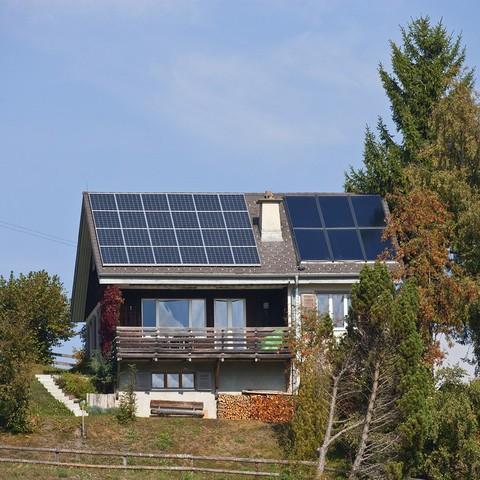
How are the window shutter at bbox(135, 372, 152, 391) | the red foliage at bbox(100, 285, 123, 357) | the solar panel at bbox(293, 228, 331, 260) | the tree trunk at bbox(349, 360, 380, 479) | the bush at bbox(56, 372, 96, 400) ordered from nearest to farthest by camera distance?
the tree trunk at bbox(349, 360, 380, 479) < the bush at bbox(56, 372, 96, 400) < the window shutter at bbox(135, 372, 152, 391) < the red foliage at bbox(100, 285, 123, 357) < the solar panel at bbox(293, 228, 331, 260)

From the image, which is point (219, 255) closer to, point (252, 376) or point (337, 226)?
point (252, 376)

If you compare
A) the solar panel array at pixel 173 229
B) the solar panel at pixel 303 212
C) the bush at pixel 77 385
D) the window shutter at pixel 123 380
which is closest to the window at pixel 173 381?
the window shutter at pixel 123 380

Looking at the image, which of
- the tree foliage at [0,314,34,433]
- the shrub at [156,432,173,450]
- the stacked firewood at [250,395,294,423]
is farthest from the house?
the tree foliage at [0,314,34,433]

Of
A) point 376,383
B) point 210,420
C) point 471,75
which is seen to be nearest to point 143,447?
point 210,420

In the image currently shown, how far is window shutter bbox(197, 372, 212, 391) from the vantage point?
5800 cm

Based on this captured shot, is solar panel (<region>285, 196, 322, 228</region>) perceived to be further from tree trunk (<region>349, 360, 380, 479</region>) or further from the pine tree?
tree trunk (<region>349, 360, 380, 479</region>)

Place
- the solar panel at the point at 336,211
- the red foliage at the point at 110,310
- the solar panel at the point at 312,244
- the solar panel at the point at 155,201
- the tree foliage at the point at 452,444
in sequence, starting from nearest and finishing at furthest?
the tree foliage at the point at 452,444
the red foliage at the point at 110,310
the solar panel at the point at 312,244
the solar panel at the point at 336,211
the solar panel at the point at 155,201

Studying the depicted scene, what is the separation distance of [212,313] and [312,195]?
7427 millimetres

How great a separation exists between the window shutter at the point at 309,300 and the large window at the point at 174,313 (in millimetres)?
3871

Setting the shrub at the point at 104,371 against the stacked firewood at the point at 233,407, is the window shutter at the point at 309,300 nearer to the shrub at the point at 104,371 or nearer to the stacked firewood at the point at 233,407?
the stacked firewood at the point at 233,407

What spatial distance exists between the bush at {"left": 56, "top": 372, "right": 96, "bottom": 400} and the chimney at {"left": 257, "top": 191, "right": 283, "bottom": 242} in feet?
29.9

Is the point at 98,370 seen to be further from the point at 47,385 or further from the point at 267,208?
the point at 267,208

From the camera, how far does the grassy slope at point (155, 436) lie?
52.0 m

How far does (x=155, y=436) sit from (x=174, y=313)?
23.9 feet
